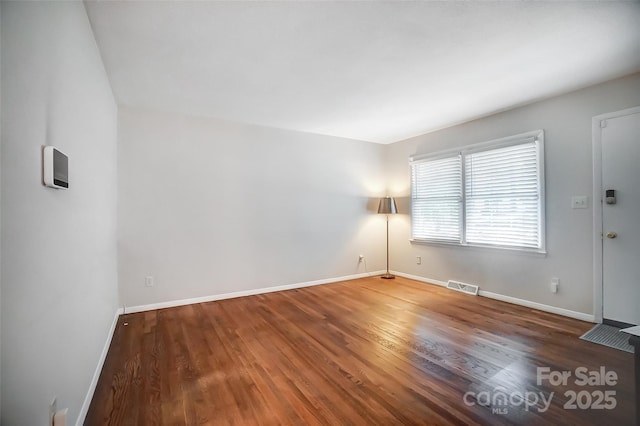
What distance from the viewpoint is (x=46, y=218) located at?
116 centimetres

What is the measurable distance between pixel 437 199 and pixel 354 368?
10.5 feet

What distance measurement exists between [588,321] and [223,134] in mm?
4798

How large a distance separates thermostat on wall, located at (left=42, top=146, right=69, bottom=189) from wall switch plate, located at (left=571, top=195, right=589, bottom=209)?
4332mm

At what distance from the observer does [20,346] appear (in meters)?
0.92

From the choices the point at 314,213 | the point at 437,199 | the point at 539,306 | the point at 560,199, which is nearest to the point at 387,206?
the point at 437,199

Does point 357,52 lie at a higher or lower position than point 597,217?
higher

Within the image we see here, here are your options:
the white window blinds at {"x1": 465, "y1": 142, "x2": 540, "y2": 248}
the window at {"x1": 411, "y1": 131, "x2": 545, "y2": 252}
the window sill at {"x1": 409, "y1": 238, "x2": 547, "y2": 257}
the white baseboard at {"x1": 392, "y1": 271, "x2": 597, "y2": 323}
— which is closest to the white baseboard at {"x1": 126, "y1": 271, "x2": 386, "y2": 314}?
the window sill at {"x1": 409, "y1": 238, "x2": 547, "y2": 257}

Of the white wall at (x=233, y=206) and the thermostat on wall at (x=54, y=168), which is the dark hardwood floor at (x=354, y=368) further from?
the thermostat on wall at (x=54, y=168)

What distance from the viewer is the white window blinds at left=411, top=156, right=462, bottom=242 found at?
421cm

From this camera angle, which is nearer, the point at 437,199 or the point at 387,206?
the point at 437,199

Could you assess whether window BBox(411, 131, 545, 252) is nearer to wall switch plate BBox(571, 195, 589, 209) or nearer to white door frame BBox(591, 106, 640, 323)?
wall switch plate BBox(571, 195, 589, 209)

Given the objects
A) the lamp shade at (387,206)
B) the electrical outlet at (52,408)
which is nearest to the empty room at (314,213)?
the electrical outlet at (52,408)

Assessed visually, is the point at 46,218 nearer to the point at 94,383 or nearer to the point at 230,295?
the point at 94,383

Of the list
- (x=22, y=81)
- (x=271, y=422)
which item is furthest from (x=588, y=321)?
(x=22, y=81)
